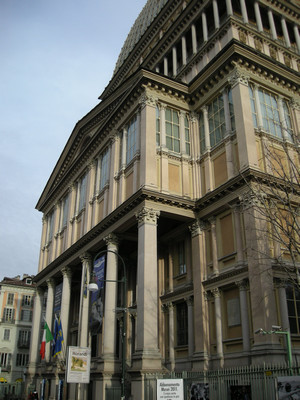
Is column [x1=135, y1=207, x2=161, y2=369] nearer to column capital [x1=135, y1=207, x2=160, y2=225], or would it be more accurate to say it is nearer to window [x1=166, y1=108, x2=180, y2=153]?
column capital [x1=135, y1=207, x2=160, y2=225]

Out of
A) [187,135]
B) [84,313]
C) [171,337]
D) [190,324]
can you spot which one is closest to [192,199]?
[187,135]

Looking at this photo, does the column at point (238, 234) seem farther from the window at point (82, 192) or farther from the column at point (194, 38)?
the window at point (82, 192)

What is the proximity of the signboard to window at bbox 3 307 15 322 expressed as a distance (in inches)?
2357

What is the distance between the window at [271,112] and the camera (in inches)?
955

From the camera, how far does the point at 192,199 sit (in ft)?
82.5

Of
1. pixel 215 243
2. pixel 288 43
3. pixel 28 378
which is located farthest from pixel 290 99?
pixel 28 378

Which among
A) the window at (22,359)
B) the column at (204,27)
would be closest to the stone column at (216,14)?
the column at (204,27)

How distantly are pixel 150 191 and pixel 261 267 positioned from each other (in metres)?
7.67

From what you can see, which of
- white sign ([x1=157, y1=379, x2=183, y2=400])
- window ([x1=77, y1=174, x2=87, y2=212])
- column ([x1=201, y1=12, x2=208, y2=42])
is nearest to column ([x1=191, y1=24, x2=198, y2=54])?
column ([x1=201, y1=12, x2=208, y2=42])

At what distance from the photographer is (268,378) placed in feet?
48.7

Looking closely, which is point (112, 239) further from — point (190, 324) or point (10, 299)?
point (10, 299)

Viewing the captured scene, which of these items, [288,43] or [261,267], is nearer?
[261,267]

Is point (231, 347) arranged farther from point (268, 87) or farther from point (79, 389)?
point (268, 87)

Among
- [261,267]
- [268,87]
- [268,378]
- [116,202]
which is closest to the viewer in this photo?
[268,378]
